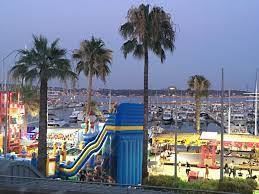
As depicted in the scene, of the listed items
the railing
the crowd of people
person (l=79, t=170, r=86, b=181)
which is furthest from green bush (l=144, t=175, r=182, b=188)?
the railing

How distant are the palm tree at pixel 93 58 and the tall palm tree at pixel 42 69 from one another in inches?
551

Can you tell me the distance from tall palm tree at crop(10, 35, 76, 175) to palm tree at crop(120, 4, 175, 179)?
18.5 ft

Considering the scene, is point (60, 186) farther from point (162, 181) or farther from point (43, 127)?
point (43, 127)

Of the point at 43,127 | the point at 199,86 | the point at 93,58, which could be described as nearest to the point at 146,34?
the point at 43,127

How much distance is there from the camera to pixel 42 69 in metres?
26.1

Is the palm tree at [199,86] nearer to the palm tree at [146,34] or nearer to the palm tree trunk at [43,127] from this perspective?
the palm tree at [146,34]

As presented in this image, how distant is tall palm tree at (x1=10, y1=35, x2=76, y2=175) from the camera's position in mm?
25891

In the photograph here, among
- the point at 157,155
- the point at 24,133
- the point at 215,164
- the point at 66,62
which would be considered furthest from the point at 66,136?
the point at 66,62

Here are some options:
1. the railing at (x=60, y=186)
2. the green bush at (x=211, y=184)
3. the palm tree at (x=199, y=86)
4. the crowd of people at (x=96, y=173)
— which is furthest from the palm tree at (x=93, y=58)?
the palm tree at (x=199, y=86)

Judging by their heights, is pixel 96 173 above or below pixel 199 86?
below

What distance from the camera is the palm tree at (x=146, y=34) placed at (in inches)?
1163

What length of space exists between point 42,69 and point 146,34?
24.5 ft

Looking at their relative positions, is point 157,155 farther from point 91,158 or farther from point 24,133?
point 91,158

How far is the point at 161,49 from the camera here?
100.0 ft
